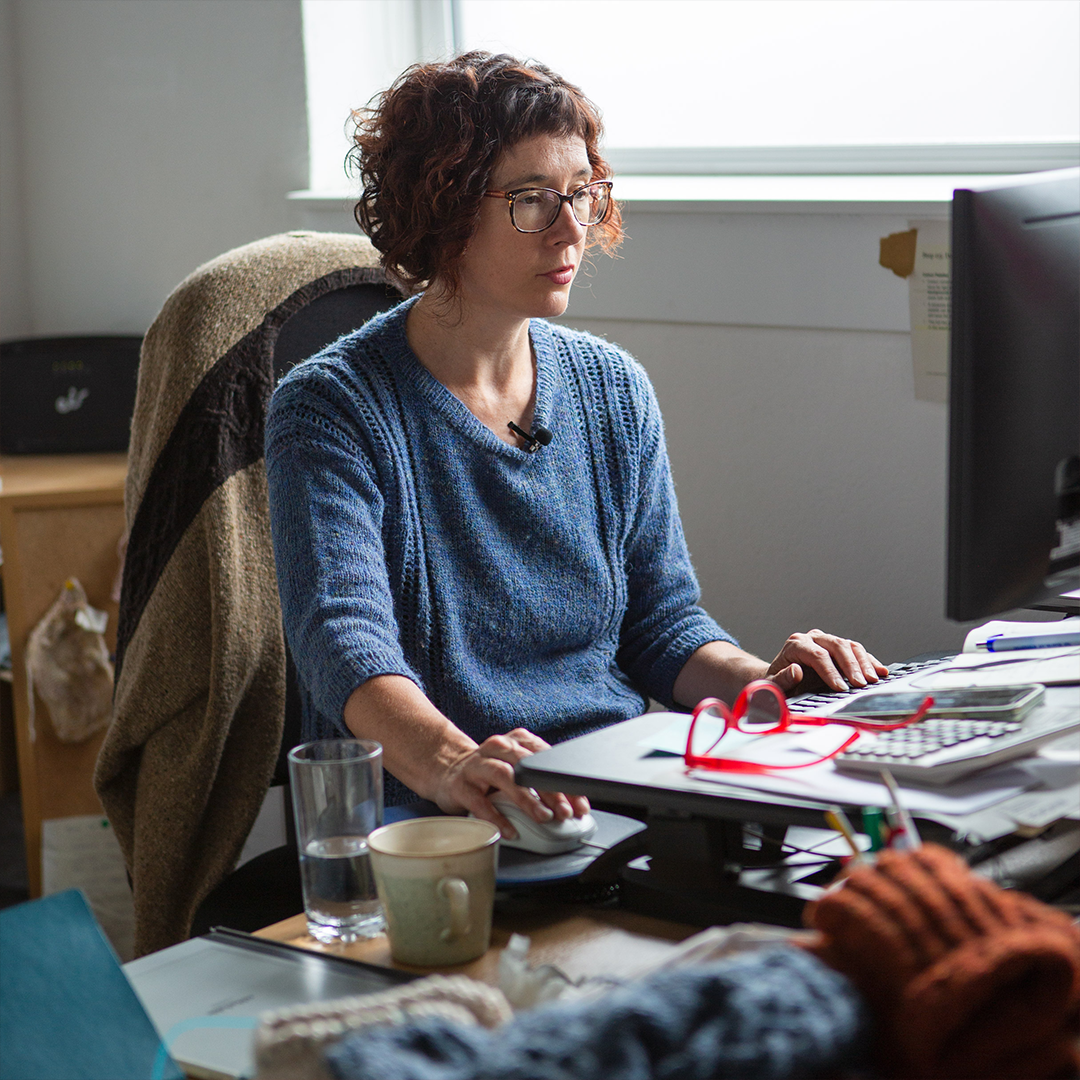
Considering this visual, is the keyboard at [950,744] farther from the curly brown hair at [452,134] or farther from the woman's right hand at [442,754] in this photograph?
the curly brown hair at [452,134]

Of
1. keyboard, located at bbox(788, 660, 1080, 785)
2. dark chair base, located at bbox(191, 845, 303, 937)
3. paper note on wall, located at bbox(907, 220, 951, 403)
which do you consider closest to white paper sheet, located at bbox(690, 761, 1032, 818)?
keyboard, located at bbox(788, 660, 1080, 785)

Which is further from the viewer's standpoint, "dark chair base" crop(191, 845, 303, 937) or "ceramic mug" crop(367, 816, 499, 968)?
"dark chair base" crop(191, 845, 303, 937)

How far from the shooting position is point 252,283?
1530mm

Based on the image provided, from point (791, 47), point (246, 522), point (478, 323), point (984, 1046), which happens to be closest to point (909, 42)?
point (791, 47)

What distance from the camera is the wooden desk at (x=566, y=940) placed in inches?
31.2

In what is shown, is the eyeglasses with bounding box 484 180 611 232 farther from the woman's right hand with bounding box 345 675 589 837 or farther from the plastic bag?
the plastic bag

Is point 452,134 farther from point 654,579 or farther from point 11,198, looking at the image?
point 11,198

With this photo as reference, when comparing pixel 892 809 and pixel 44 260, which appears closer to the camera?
pixel 892 809

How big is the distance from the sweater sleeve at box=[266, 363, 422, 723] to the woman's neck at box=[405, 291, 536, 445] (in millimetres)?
126

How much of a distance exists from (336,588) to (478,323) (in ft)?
1.16

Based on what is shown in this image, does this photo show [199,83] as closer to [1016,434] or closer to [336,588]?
[336,588]

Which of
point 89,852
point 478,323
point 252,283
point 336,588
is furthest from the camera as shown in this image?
point 89,852

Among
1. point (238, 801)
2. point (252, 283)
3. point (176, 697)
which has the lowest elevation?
point (238, 801)

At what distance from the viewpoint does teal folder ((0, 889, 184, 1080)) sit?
682 millimetres
